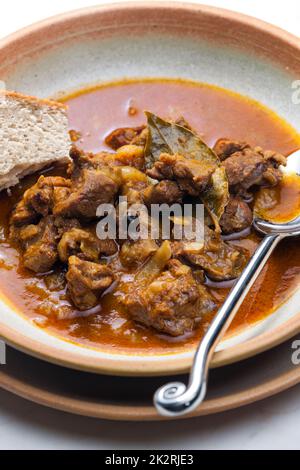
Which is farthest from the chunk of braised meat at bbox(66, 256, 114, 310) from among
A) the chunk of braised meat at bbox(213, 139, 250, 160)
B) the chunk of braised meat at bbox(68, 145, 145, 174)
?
the chunk of braised meat at bbox(213, 139, 250, 160)

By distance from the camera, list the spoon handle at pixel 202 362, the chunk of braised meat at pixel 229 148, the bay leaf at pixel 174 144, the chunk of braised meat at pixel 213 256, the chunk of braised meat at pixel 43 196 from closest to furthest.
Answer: the spoon handle at pixel 202 362 → the chunk of braised meat at pixel 213 256 → the chunk of braised meat at pixel 43 196 → the bay leaf at pixel 174 144 → the chunk of braised meat at pixel 229 148

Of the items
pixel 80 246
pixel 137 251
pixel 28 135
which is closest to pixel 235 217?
pixel 137 251

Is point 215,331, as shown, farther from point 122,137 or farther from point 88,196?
point 122,137

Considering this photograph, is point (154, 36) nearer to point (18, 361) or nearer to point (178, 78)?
point (178, 78)

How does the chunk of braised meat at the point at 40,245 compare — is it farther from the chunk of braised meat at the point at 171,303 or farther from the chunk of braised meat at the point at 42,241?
the chunk of braised meat at the point at 171,303

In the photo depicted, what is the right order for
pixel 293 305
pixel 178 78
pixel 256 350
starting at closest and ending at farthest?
pixel 256 350 → pixel 293 305 → pixel 178 78

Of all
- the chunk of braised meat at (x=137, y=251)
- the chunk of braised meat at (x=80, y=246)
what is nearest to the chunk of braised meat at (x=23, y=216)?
the chunk of braised meat at (x=80, y=246)

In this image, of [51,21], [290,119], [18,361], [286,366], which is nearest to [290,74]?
[290,119]
